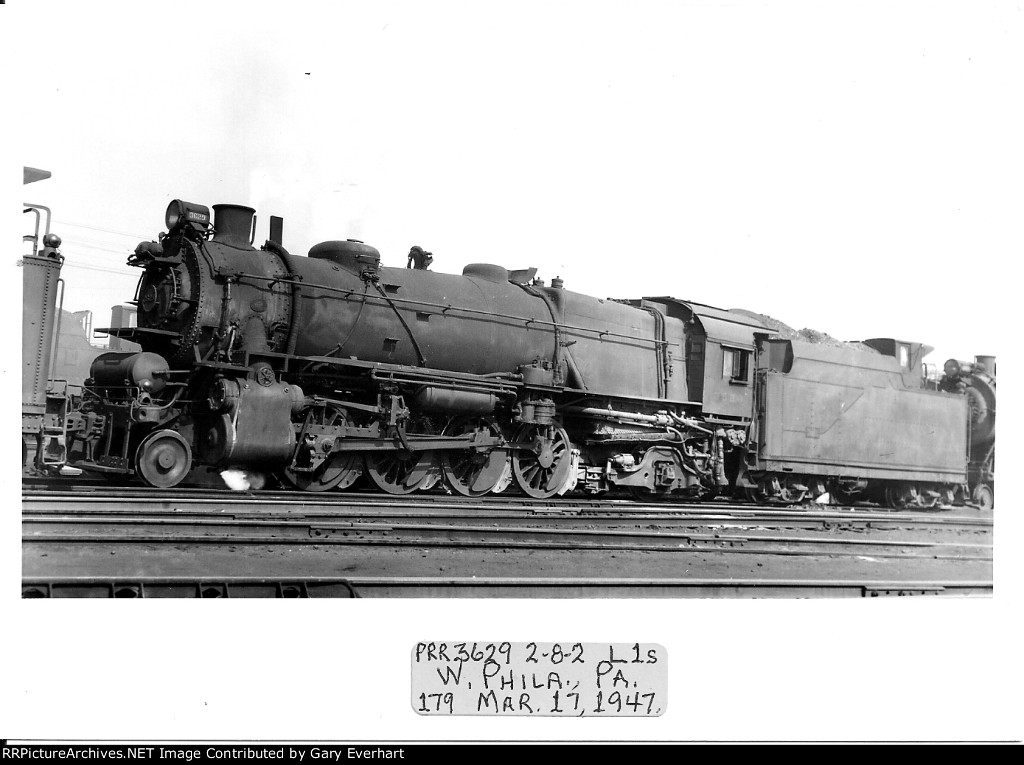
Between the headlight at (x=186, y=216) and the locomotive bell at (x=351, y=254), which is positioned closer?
the headlight at (x=186, y=216)

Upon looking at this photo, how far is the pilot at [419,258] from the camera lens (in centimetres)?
1212

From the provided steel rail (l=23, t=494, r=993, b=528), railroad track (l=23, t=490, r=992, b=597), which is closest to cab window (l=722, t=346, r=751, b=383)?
steel rail (l=23, t=494, r=993, b=528)

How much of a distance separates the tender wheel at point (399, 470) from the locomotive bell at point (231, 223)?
328 cm

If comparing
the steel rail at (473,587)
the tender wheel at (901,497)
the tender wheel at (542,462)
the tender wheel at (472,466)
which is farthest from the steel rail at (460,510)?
the tender wheel at (901,497)

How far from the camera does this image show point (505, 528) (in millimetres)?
8078

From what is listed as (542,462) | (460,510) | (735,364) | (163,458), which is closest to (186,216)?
(163,458)

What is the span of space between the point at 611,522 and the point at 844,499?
321 inches

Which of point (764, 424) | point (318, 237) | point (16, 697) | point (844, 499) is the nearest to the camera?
point (16, 697)

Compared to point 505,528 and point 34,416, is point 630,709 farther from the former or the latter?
point 34,416

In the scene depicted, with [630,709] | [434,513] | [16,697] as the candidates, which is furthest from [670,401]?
[16,697]

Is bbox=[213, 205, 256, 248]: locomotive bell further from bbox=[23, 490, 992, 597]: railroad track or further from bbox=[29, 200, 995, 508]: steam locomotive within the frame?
bbox=[23, 490, 992, 597]: railroad track

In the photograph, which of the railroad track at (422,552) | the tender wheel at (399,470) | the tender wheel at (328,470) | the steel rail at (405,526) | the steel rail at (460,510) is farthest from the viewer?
the tender wheel at (399,470)

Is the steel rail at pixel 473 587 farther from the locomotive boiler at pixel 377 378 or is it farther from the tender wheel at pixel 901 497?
the tender wheel at pixel 901 497

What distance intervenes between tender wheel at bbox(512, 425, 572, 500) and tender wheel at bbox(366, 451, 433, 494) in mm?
1475
